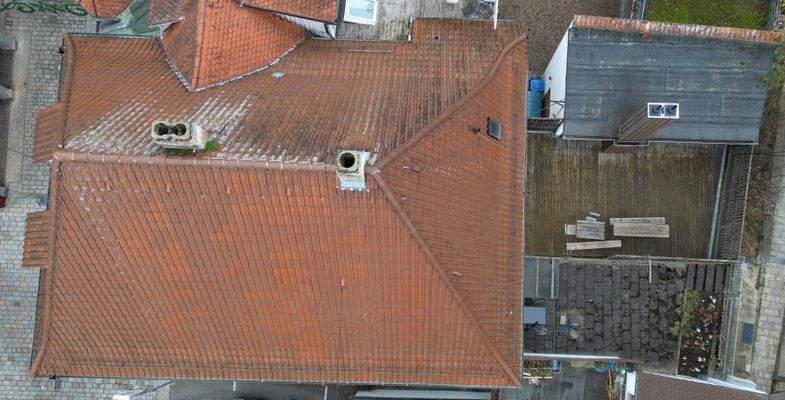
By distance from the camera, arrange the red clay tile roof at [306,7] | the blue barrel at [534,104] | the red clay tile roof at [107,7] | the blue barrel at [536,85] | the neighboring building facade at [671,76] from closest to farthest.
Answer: the red clay tile roof at [306,7] → the neighboring building facade at [671,76] → the red clay tile roof at [107,7] → the blue barrel at [534,104] → the blue barrel at [536,85]

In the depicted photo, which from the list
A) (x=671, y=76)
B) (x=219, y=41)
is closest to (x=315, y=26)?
(x=219, y=41)

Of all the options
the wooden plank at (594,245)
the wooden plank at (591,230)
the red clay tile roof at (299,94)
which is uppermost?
the red clay tile roof at (299,94)

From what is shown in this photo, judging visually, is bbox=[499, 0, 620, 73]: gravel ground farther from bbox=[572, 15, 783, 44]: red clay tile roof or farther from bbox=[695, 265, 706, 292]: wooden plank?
bbox=[695, 265, 706, 292]: wooden plank

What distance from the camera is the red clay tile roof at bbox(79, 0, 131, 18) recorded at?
16188 mm

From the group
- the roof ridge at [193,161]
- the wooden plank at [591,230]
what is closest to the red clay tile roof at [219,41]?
the roof ridge at [193,161]

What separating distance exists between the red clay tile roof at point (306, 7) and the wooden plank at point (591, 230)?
12.5m

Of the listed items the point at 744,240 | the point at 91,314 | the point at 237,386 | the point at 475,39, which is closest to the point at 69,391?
the point at 237,386

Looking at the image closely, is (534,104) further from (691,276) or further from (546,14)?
(691,276)

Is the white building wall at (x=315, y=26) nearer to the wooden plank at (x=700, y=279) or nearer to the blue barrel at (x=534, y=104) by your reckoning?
the blue barrel at (x=534, y=104)

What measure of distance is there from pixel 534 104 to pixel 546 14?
17.0 ft

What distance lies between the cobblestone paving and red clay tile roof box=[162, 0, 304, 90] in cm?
1183

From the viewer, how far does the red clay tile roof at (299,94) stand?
10734 mm

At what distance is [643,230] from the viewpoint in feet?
59.2

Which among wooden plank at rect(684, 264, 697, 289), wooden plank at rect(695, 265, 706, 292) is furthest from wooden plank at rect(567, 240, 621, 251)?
wooden plank at rect(695, 265, 706, 292)
